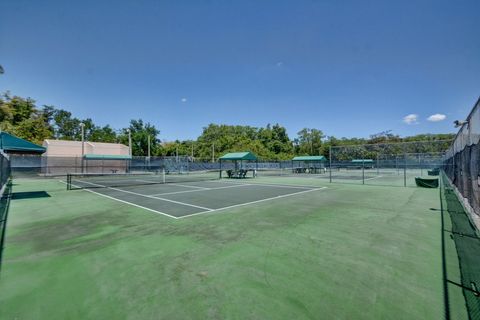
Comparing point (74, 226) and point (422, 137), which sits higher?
point (422, 137)

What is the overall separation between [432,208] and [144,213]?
1048cm

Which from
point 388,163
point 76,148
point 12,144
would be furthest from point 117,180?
point 388,163

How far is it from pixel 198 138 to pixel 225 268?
75.8m

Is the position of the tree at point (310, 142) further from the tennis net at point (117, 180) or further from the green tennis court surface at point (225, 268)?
the green tennis court surface at point (225, 268)

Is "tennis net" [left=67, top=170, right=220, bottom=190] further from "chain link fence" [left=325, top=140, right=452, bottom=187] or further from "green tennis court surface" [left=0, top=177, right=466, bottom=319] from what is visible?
"chain link fence" [left=325, top=140, right=452, bottom=187]

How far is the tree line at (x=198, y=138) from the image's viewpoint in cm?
4369

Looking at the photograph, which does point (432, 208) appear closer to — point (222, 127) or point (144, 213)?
point (144, 213)

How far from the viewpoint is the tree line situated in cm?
4369

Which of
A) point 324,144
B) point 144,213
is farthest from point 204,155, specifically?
point 144,213

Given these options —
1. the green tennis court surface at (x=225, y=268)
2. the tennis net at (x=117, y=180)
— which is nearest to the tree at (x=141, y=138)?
the tennis net at (x=117, y=180)

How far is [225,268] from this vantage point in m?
3.83

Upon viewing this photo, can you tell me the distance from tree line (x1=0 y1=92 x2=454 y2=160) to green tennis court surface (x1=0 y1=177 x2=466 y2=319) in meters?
40.6

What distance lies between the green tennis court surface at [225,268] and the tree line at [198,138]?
4061 cm

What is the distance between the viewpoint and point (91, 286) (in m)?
3.29
